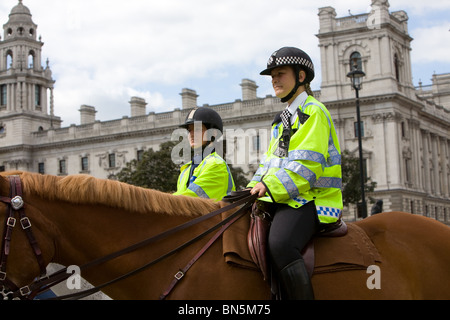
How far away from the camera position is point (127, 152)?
73.6 m

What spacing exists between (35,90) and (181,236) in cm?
8218

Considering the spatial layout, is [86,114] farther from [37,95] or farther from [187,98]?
[187,98]

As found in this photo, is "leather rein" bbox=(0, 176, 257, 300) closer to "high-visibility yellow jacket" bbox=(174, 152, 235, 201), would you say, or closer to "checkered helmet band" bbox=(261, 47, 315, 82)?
"checkered helmet band" bbox=(261, 47, 315, 82)

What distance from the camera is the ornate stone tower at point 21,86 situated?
263ft

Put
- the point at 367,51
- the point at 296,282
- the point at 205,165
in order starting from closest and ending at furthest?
1. the point at 296,282
2. the point at 205,165
3. the point at 367,51

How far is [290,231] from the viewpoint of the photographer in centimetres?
444

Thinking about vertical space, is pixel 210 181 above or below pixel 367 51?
below

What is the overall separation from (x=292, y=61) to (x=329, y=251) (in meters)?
1.36

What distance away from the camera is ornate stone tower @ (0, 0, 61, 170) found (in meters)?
80.1

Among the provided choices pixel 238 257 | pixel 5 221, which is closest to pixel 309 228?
pixel 238 257

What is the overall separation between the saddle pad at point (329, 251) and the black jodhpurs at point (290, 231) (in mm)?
142

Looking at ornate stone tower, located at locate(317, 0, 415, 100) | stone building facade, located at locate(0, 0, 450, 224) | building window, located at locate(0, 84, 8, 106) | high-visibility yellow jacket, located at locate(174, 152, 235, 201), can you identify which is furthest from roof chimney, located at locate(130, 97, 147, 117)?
high-visibility yellow jacket, located at locate(174, 152, 235, 201)

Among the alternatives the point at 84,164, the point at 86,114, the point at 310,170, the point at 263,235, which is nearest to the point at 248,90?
the point at 84,164

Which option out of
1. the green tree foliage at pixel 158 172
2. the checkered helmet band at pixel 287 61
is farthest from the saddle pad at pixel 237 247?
the green tree foliage at pixel 158 172
